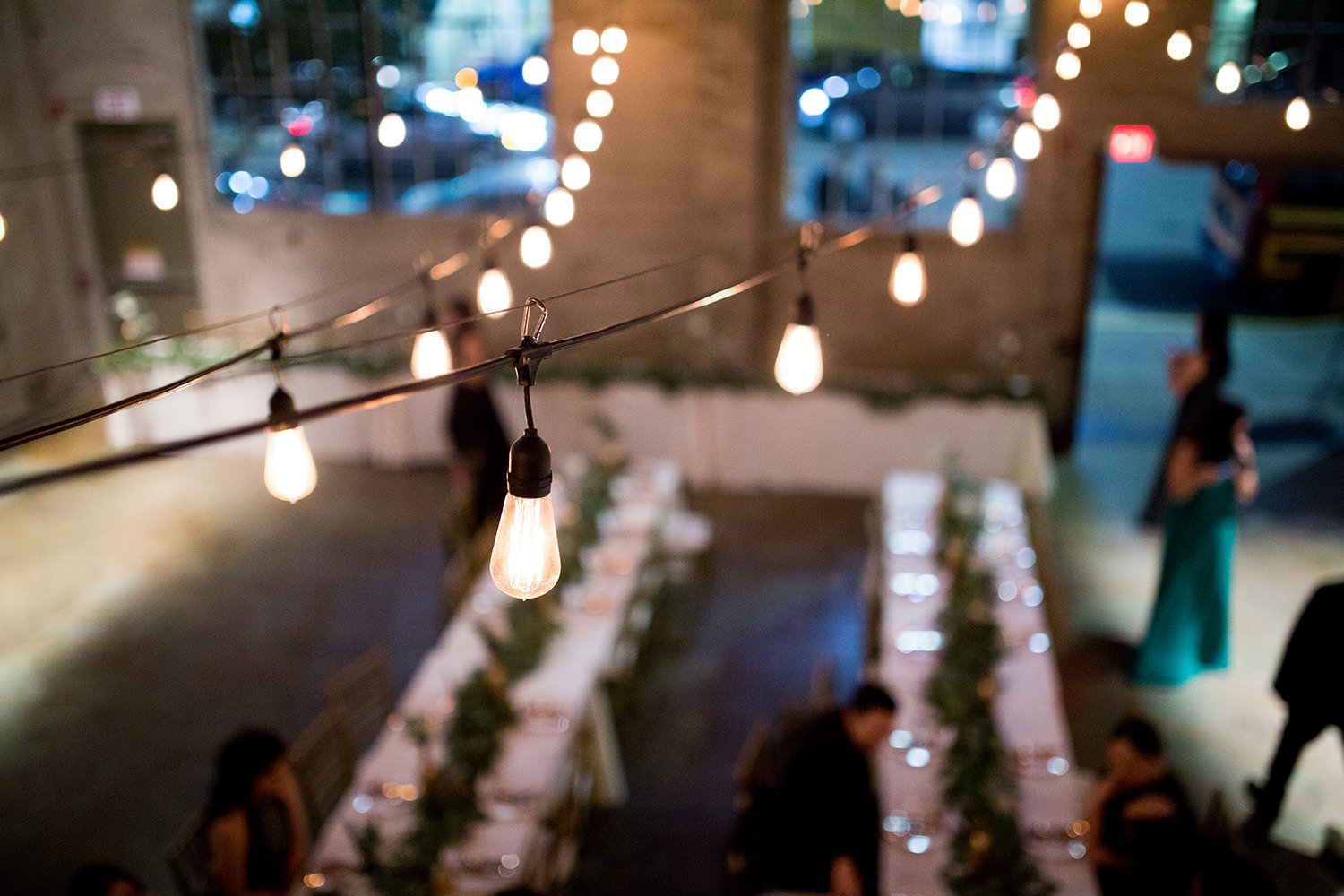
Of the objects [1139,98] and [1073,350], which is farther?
[1073,350]

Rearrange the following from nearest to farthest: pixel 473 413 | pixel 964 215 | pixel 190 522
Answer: pixel 964 215 → pixel 473 413 → pixel 190 522

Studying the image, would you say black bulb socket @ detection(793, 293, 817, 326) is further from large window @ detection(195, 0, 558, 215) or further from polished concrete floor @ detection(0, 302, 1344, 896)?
large window @ detection(195, 0, 558, 215)

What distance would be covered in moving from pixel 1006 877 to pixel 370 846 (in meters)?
2.28

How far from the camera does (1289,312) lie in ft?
46.5

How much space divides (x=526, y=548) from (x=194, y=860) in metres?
2.95

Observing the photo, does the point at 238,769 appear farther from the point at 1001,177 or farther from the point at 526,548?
the point at 1001,177

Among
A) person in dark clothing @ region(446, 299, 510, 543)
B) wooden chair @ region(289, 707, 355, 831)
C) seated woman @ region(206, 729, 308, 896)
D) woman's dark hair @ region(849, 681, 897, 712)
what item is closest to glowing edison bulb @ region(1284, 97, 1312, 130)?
woman's dark hair @ region(849, 681, 897, 712)

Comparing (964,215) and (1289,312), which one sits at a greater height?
(964,215)

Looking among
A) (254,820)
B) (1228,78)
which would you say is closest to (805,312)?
(254,820)

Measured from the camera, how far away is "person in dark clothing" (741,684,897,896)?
4445 mm

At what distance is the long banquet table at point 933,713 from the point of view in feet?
13.9

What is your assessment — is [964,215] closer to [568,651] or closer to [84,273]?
[568,651]

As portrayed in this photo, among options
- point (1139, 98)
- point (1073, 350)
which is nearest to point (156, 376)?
point (1073, 350)

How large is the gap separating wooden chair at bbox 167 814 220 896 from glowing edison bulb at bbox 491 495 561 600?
2659mm
